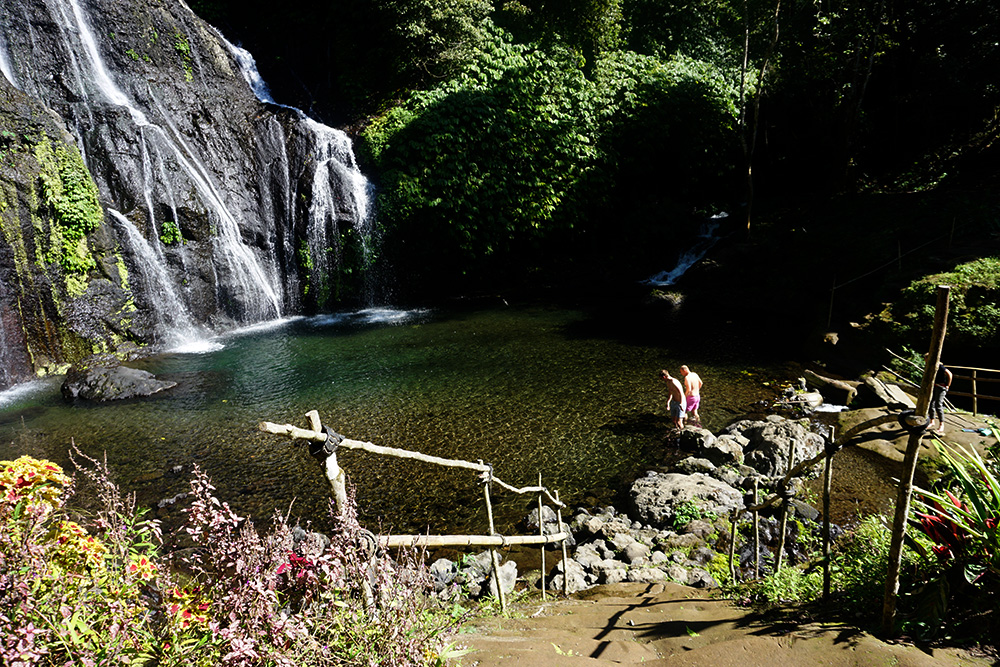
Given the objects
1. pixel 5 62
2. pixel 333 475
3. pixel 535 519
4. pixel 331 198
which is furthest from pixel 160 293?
pixel 333 475

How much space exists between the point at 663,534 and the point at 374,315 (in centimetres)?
1516

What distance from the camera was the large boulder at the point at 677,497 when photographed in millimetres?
7496

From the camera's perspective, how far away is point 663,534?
709 cm

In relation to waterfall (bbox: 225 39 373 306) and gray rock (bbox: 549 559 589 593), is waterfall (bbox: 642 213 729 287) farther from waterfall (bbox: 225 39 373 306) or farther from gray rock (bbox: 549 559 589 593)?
gray rock (bbox: 549 559 589 593)

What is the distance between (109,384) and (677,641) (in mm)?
13371

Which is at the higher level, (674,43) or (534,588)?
(674,43)

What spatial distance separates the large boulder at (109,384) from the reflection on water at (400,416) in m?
0.37

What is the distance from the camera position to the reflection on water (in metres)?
8.59

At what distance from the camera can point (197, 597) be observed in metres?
2.63

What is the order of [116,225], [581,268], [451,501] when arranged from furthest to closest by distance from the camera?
[581,268] → [116,225] → [451,501]

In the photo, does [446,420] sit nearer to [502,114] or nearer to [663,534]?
[663,534]

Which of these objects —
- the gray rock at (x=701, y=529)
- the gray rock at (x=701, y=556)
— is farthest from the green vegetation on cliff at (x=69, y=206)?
the gray rock at (x=701, y=556)

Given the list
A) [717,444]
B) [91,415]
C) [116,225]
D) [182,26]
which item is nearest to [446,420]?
[717,444]

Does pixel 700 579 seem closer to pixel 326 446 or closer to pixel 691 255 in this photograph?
pixel 326 446
